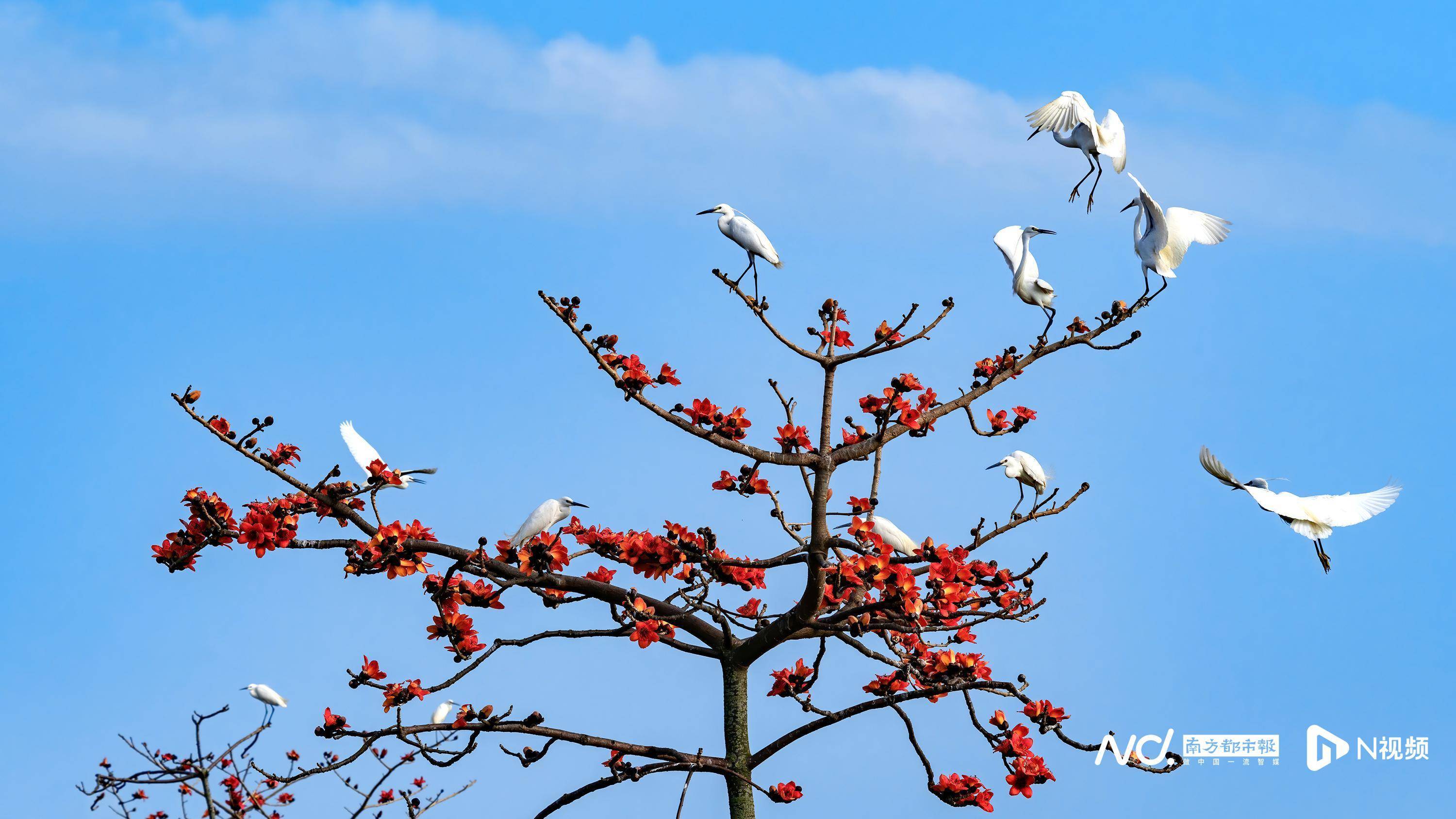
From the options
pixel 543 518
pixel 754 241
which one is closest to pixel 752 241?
pixel 754 241

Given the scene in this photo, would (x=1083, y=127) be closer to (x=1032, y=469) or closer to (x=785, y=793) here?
(x=1032, y=469)

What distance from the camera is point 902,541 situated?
16.0 feet

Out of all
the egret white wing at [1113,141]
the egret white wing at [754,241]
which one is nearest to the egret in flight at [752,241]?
the egret white wing at [754,241]

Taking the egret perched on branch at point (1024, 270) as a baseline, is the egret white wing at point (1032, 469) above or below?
below

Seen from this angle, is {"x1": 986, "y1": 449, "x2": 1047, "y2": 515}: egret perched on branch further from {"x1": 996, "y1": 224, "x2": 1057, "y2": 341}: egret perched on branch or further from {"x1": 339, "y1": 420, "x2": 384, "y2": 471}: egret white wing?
{"x1": 339, "y1": 420, "x2": 384, "y2": 471}: egret white wing

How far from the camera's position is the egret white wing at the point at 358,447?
4.94 meters

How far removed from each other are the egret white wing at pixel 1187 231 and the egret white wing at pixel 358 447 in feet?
12.2

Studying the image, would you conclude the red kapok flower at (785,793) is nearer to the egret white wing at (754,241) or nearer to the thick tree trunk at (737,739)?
the thick tree trunk at (737,739)

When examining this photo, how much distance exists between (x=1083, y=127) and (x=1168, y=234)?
0.67 m

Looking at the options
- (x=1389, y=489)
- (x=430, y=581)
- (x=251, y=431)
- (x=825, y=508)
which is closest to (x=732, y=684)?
(x=825, y=508)

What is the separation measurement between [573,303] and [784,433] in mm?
1067

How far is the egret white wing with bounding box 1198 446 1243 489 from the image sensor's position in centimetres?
502

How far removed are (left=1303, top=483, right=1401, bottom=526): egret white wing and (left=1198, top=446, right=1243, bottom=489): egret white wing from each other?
29cm

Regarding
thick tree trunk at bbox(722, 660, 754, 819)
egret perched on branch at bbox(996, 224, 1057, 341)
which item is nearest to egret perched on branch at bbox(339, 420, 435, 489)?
thick tree trunk at bbox(722, 660, 754, 819)
